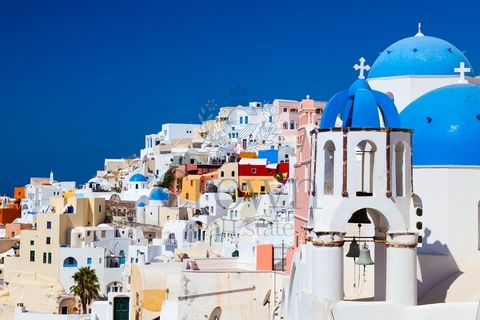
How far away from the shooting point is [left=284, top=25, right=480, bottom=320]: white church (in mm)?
13023

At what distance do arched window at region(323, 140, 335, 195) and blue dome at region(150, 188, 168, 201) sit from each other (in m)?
35.7

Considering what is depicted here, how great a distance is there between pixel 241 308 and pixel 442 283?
595cm

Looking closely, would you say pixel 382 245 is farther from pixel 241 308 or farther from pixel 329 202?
pixel 241 308

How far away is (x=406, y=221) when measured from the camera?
13.3m

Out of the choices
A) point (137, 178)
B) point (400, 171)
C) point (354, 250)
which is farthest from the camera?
point (137, 178)

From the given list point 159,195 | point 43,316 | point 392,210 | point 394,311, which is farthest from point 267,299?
point 159,195

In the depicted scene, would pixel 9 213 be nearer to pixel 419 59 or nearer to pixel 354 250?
pixel 419 59

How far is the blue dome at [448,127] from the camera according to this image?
15578 millimetres

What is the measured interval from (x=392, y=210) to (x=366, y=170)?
4.77 feet

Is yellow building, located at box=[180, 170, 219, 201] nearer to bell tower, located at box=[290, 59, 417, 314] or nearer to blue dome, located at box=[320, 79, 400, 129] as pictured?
blue dome, located at box=[320, 79, 400, 129]

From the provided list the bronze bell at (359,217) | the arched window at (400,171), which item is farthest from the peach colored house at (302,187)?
the arched window at (400,171)

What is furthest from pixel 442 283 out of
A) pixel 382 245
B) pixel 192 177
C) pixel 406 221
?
pixel 192 177

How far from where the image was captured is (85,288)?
3700cm

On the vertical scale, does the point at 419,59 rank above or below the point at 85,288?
above
